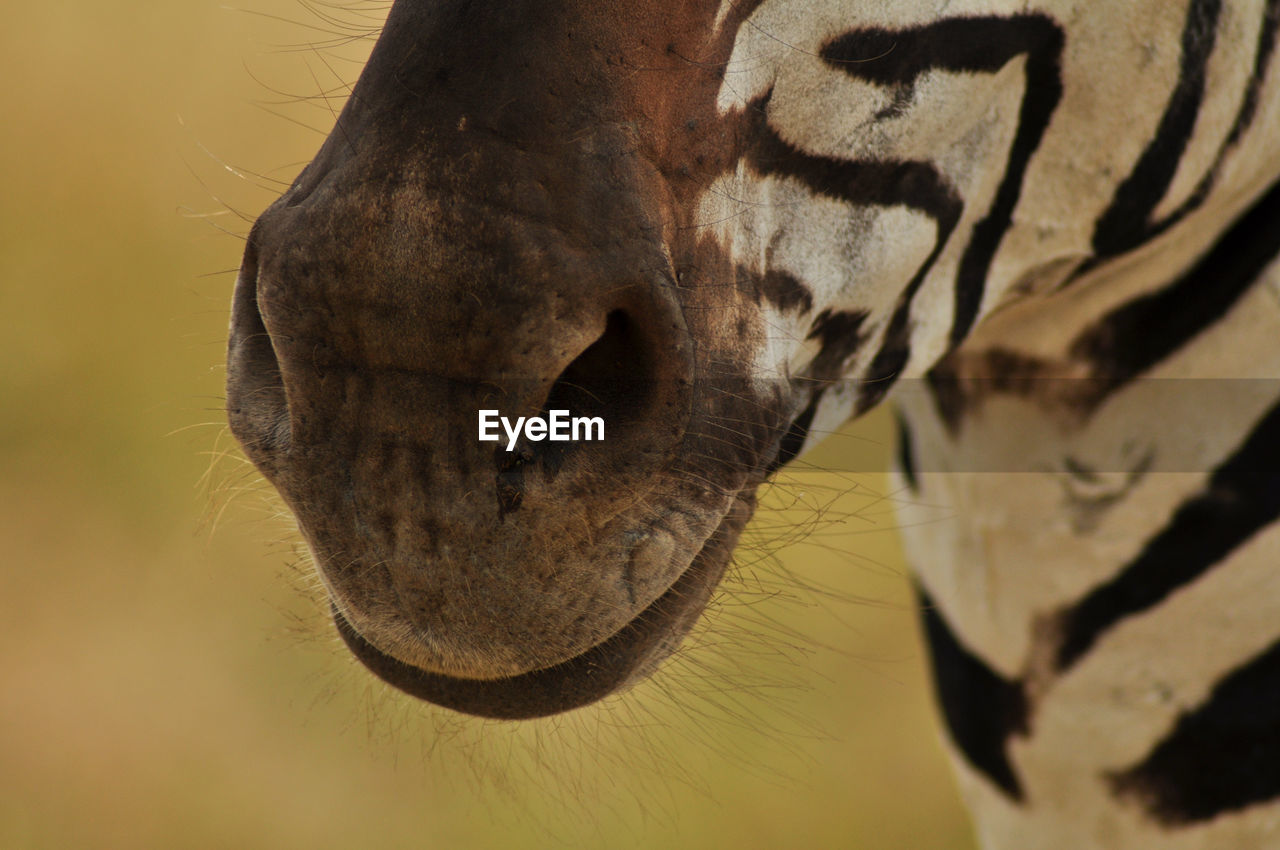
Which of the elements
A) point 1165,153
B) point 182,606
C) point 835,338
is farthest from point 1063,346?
point 182,606

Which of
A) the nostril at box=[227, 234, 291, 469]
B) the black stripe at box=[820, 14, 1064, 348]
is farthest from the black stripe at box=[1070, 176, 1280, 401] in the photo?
the nostril at box=[227, 234, 291, 469]

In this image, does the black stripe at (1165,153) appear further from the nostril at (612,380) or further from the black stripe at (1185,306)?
the nostril at (612,380)

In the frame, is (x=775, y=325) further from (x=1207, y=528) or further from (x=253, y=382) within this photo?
(x=1207, y=528)

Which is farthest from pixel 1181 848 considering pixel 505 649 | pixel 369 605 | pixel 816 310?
pixel 369 605

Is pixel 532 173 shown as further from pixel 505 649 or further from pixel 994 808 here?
pixel 994 808

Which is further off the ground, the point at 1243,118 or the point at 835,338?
the point at 1243,118

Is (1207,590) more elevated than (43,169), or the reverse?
(43,169)

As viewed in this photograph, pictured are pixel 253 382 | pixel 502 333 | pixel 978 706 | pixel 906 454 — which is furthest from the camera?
pixel 906 454

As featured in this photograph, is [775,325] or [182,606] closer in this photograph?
[775,325]
